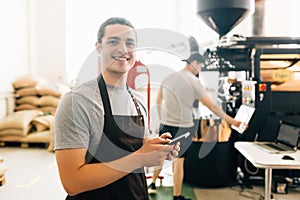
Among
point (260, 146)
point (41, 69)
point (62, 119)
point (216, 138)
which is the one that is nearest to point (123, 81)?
point (62, 119)

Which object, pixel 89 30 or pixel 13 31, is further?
pixel 89 30

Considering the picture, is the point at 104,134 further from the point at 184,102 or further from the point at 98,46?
the point at 184,102

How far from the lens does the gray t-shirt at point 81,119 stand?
0.94 meters

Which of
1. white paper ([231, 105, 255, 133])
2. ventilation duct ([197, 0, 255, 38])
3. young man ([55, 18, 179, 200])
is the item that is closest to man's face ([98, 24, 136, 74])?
young man ([55, 18, 179, 200])

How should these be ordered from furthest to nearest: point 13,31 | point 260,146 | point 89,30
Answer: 1. point 89,30
2. point 13,31
3. point 260,146

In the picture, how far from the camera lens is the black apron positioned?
1003 millimetres

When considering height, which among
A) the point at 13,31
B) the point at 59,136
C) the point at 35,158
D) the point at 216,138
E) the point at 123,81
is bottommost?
the point at 35,158

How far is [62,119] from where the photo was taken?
3.13 feet

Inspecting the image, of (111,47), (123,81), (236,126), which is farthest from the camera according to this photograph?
(236,126)

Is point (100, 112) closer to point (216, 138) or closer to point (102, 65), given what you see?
point (102, 65)

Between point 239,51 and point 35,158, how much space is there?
3.17 metres

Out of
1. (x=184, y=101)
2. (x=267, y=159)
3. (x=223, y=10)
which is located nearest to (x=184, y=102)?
(x=184, y=101)

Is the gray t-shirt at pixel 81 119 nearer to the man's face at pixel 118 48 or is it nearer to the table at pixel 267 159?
the man's face at pixel 118 48

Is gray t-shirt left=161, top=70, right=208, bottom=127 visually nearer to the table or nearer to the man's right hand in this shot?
the table
